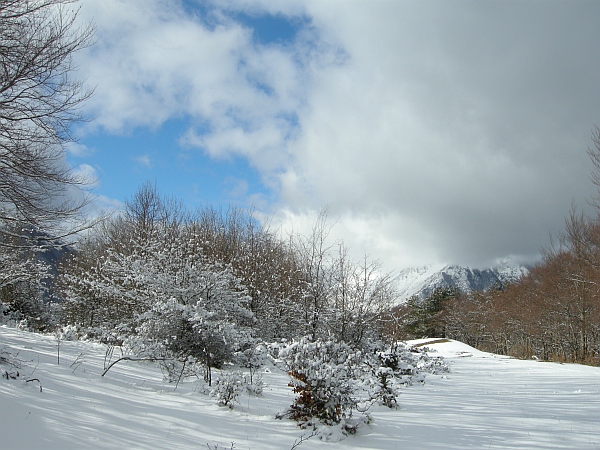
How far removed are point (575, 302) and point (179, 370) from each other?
25756mm

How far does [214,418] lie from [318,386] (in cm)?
148

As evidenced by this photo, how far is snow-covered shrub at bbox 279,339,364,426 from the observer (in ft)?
17.0

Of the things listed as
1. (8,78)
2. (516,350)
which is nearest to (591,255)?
(516,350)

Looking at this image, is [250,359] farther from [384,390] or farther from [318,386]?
[318,386]

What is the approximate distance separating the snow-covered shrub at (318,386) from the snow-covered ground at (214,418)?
242 millimetres

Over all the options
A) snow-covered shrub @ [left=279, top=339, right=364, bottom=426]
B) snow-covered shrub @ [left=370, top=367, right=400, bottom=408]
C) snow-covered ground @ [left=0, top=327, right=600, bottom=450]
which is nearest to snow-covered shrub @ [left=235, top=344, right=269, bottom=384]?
snow-covered ground @ [left=0, top=327, right=600, bottom=450]

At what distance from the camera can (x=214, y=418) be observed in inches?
216

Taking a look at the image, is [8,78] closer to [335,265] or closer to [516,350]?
[335,265]

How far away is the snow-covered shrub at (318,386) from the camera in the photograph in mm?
5180

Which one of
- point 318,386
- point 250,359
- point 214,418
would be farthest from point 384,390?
point 250,359

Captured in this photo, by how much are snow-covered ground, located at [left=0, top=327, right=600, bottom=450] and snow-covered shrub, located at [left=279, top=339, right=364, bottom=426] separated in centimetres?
24

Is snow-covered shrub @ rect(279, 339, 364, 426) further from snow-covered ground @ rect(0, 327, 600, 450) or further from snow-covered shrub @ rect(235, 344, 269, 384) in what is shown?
snow-covered shrub @ rect(235, 344, 269, 384)

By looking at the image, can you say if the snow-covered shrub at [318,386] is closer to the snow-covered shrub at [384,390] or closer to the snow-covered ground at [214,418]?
the snow-covered ground at [214,418]

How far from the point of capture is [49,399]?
16.9ft
